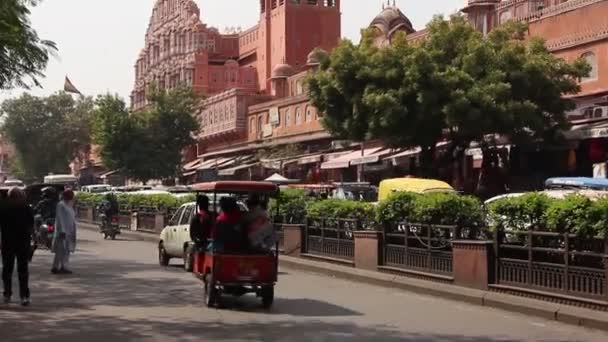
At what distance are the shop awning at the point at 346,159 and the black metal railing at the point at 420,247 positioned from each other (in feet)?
72.7

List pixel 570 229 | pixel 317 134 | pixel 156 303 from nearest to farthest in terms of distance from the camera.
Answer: pixel 570 229
pixel 156 303
pixel 317 134

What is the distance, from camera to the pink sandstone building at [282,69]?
33.8 meters

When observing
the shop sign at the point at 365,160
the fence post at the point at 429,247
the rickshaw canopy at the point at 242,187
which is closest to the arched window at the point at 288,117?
the shop sign at the point at 365,160

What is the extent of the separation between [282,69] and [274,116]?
6.96 metres

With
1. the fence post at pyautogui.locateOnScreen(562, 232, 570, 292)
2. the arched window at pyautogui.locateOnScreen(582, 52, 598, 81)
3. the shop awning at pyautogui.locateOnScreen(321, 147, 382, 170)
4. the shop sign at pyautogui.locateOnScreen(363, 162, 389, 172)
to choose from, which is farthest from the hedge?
the shop sign at pyautogui.locateOnScreen(363, 162, 389, 172)

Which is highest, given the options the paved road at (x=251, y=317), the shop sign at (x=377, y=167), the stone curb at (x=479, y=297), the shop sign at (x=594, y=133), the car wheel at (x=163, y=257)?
the shop sign at (x=594, y=133)

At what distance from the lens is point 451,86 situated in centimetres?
3253

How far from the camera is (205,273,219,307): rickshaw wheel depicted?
13.7 m

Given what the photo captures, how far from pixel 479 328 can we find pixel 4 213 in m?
6.83

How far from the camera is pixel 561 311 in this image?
12.8 meters

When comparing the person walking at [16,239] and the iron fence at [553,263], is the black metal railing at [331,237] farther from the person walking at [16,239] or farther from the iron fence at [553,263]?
the person walking at [16,239]

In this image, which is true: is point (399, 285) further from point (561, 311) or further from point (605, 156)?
point (605, 156)

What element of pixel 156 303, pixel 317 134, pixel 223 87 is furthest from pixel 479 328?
pixel 223 87

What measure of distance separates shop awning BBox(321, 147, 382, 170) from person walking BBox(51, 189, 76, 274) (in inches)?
898
